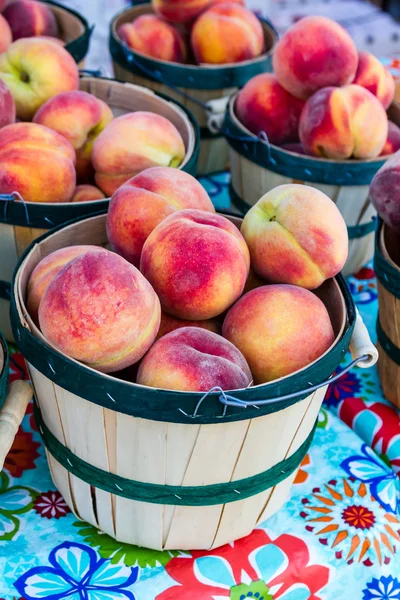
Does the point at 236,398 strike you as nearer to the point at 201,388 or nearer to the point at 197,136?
the point at 201,388

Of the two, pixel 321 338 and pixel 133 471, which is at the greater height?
pixel 321 338

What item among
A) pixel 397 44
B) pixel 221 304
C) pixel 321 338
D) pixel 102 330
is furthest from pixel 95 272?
pixel 397 44

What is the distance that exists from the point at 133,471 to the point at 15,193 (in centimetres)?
44

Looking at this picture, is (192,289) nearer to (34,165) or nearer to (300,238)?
(300,238)

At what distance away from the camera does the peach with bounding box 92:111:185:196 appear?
1015 millimetres

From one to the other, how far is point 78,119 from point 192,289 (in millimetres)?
478

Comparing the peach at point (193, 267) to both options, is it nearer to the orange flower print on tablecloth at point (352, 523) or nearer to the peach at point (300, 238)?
the peach at point (300, 238)

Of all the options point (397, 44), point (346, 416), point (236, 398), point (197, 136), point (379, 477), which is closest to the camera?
point (236, 398)

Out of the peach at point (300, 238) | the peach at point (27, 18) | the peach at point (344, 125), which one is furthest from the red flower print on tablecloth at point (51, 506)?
the peach at point (27, 18)

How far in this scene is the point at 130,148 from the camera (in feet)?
3.32

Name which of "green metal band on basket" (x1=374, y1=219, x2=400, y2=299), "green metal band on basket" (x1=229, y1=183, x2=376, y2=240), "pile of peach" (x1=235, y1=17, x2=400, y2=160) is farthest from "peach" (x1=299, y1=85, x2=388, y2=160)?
"green metal band on basket" (x1=374, y1=219, x2=400, y2=299)

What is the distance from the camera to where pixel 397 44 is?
2.49 metres

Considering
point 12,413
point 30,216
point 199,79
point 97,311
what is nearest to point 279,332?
point 97,311

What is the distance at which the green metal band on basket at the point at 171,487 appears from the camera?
702 mm
